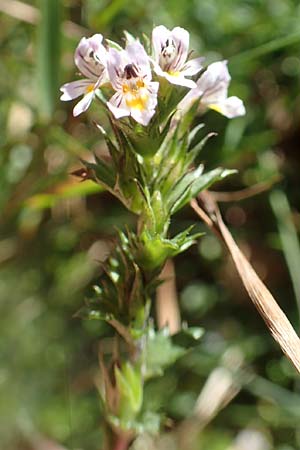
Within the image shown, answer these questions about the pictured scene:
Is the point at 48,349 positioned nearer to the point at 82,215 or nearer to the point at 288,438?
the point at 82,215

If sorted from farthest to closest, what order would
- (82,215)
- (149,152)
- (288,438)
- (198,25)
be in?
(82,215) < (198,25) < (288,438) < (149,152)

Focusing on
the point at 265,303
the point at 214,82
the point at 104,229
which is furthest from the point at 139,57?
the point at 104,229

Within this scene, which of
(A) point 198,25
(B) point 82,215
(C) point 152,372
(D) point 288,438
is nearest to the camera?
(C) point 152,372

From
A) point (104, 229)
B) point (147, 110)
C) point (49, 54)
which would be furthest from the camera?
point (104, 229)

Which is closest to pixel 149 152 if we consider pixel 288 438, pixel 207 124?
pixel 207 124

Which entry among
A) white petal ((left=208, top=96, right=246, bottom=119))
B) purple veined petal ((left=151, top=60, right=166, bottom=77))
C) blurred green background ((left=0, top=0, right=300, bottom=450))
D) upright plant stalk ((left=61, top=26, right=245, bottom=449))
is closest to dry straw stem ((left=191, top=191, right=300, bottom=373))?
Answer: upright plant stalk ((left=61, top=26, right=245, bottom=449))

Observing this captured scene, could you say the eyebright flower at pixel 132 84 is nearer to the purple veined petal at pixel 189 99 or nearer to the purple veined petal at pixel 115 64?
the purple veined petal at pixel 115 64

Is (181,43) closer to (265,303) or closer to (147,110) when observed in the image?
(147,110)
